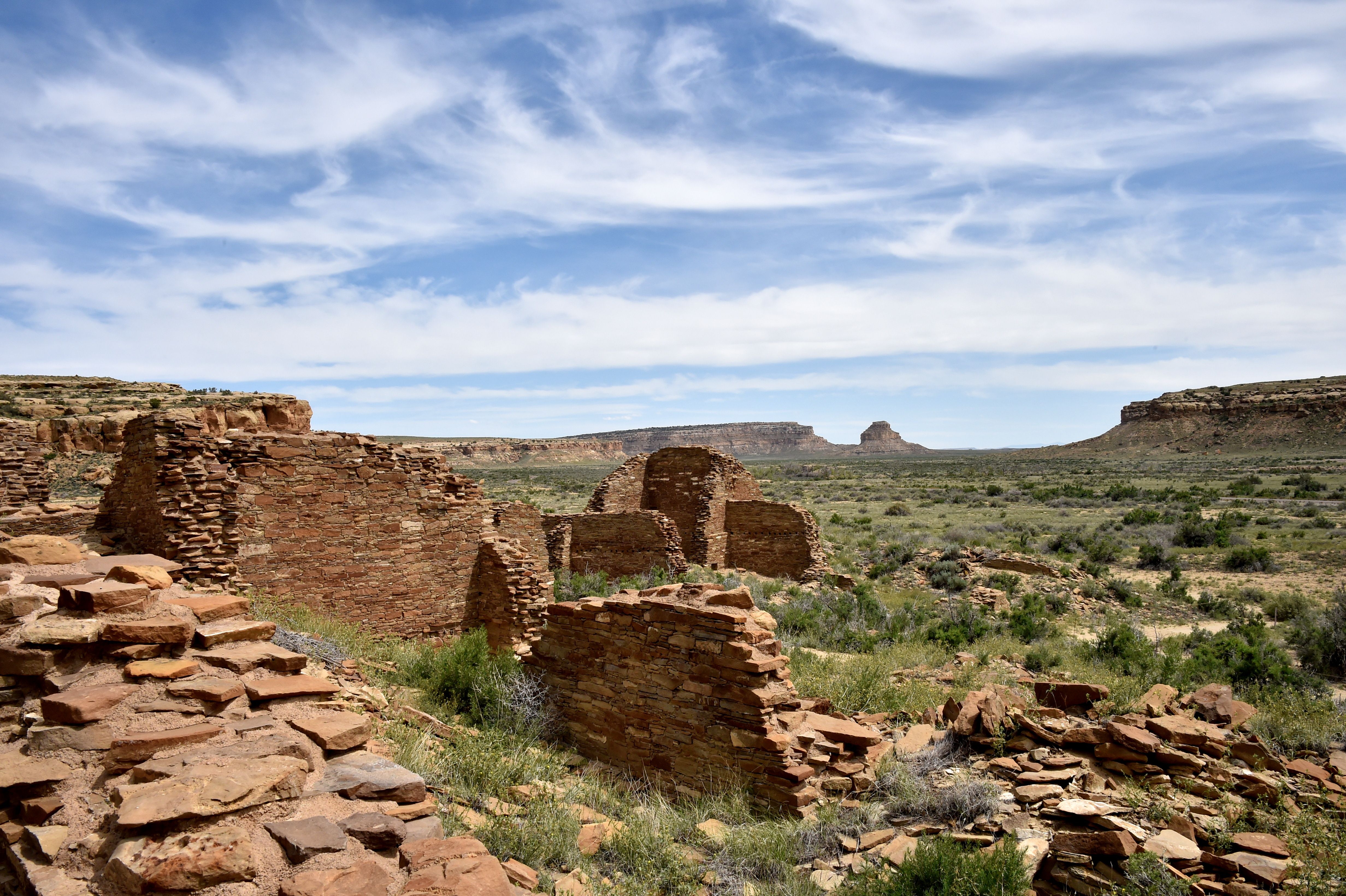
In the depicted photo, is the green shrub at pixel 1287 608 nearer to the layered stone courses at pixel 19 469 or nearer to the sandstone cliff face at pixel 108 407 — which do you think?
the layered stone courses at pixel 19 469

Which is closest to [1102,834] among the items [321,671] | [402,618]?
[321,671]

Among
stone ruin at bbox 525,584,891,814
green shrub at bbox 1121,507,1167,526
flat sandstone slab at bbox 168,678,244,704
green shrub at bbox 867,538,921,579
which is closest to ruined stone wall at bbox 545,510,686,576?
green shrub at bbox 867,538,921,579

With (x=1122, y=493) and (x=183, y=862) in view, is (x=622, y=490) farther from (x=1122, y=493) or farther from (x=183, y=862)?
(x=1122, y=493)

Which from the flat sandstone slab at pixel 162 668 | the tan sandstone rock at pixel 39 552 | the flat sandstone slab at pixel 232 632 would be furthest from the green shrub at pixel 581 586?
the flat sandstone slab at pixel 162 668

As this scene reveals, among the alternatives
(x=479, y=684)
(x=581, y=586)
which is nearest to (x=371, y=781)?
(x=479, y=684)

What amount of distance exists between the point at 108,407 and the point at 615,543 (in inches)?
1046

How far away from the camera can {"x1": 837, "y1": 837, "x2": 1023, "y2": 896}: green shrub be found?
3859 millimetres

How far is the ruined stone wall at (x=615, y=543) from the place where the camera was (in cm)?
1559

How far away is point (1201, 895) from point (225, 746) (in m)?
5.35

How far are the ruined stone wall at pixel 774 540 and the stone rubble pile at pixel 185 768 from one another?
44.2ft

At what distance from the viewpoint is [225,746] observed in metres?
3.46

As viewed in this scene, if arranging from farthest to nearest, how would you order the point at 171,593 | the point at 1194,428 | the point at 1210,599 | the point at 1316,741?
the point at 1194,428 → the point at 1210,599 → the point at 1316,741 → the point at 171,593

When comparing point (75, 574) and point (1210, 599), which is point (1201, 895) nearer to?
point (75, 574)

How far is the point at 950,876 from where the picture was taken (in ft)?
13.0
